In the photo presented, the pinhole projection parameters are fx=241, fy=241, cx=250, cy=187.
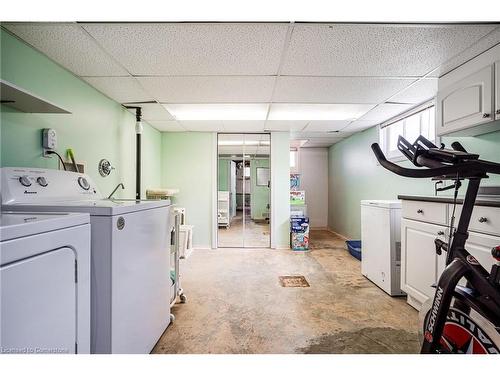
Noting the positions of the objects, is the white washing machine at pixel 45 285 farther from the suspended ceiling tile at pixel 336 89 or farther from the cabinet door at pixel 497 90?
the cabinet door at pixel 497 90

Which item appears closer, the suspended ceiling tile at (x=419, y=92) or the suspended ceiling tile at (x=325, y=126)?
the suspended ceiling tile at (x=419, y=92)

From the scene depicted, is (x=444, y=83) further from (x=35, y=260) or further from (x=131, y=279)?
(x=35, y=260)

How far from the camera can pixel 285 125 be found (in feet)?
12.2

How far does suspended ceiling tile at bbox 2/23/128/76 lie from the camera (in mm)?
1422

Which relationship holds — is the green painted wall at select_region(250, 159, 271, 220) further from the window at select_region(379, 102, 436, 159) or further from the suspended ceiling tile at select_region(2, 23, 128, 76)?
the suspended ceiling tile at select_region(2, 23, 128, 76)

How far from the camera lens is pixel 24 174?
4.42 feet

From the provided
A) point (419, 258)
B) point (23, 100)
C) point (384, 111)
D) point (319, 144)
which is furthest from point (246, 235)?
point (23, 100)

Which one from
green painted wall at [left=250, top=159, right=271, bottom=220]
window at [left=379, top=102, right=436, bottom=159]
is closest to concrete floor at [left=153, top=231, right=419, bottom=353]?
window at [left=379, top=102, right=436, bottom=159]

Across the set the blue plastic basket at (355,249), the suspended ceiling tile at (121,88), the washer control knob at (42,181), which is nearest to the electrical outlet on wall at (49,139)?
the washer control knob at (42,181)

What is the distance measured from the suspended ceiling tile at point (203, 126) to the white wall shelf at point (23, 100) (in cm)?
212

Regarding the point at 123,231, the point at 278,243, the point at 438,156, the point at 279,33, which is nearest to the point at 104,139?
the point at 123,231

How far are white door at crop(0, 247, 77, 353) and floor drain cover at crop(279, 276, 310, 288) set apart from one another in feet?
6.56

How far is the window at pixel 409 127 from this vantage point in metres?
2.71

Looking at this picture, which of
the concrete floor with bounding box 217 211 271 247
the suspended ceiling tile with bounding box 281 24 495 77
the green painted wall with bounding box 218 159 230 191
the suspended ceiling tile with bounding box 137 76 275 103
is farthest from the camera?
the green painted wall with bounding box 218 159 230 191
